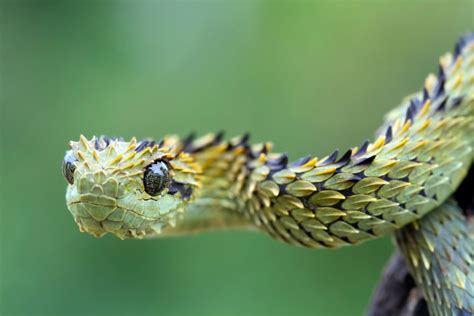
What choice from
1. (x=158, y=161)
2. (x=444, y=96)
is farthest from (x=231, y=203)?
(x=444, y=96)

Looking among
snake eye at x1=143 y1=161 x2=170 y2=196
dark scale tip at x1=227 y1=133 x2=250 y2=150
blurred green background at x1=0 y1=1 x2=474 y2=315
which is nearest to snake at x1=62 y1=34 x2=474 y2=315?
snake eye at x1=143 y1=161 x2=170 y2=196

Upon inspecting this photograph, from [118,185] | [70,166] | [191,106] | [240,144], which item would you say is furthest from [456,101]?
[191,106]

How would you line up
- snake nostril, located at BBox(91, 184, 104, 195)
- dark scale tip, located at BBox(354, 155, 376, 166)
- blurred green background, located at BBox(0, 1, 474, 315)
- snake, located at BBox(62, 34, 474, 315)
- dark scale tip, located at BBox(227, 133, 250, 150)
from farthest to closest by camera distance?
blurred green background, located at BBox(0, 1, 474, 315), dark scale tip, located at BBox(227, 133, 250, 150), dark scale tip, located at BBox(354, 155, 376, 166), snake, located at BBox(62, 34, 474, 315), snake nostril, located at BBox(91, 184, 104, 195)

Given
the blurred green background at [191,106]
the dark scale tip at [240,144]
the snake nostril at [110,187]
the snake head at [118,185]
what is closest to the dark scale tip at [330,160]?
the dark scale tip at [240,144]

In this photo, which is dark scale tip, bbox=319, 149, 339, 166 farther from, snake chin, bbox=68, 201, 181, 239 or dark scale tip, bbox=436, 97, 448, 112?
snake chin, bbox=68, 201, 181, 239

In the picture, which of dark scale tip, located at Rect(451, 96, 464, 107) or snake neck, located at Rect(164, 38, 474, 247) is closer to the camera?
snake neck, located at Rect(164, 38, 474, 247)

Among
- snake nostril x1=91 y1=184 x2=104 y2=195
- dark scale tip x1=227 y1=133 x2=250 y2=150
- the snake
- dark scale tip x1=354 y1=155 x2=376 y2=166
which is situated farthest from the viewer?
dark scale tip x1=227 y1=133 x2=250 y2=150

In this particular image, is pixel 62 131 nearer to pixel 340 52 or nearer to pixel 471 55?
pixel 340 52
